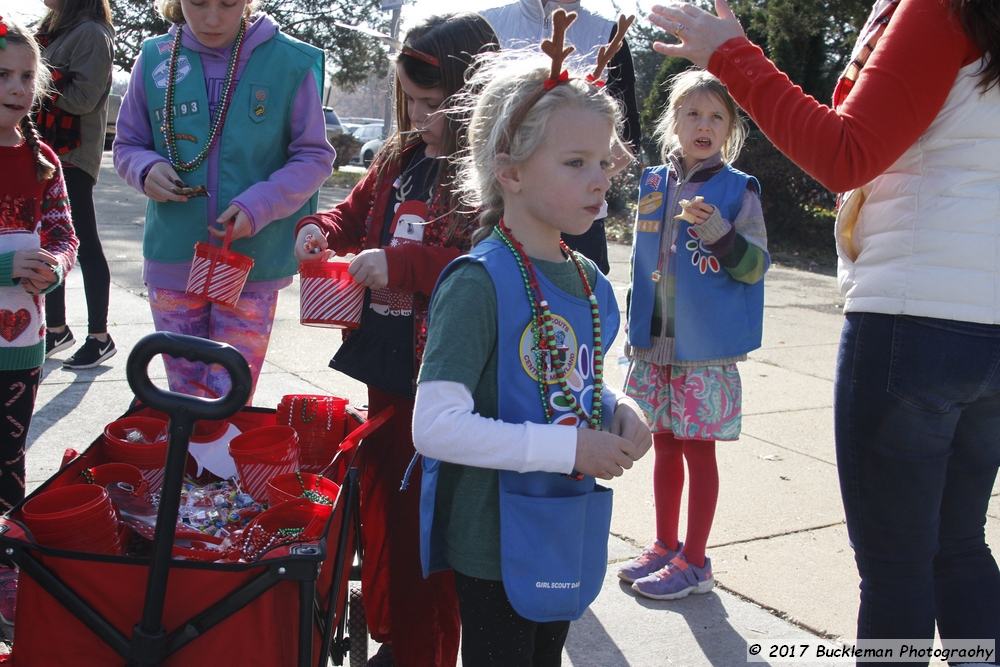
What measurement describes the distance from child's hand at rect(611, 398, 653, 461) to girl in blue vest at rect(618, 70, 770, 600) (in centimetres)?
126

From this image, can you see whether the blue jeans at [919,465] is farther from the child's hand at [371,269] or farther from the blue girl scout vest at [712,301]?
the child's hand at [371,269]

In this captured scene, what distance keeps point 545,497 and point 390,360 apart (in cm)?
73

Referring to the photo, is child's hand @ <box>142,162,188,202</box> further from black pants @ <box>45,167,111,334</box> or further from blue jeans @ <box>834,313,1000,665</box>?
black pants @ <box>45,167,111,334</box>

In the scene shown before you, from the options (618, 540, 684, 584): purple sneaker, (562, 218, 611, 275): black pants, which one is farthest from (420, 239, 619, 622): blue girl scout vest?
(618, 540, 684, 584): purple sneaker

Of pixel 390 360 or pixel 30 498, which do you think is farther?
pixel 390 360

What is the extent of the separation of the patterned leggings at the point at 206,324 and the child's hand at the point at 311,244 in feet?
1.77

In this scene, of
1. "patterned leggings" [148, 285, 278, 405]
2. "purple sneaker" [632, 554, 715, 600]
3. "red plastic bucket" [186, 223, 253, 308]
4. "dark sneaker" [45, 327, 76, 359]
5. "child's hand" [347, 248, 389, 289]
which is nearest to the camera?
"child's hand" [347, 248, 389, 289]

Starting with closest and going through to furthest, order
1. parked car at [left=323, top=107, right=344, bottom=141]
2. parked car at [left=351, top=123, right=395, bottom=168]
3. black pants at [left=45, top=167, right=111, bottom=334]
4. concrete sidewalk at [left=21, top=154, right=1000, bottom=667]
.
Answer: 1. concrete sidewalk at [left=21, top=154, right=1000, bottom=667]
2. black pants at [left=45, top=167, right=111, bottom=334]
3. parked car at [left=323, top=107, right=344, bottom=141]
4. parked car at [left=351, top=123, right=395, bottom=168]

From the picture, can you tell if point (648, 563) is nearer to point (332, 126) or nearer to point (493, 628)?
point (493, 628)

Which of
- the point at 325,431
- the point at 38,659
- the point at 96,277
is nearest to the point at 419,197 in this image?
the point at 325,431

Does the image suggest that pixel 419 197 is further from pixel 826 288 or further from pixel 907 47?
pixel 826 288

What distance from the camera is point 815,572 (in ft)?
11.1

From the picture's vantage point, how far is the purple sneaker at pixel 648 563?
3271 millimetres

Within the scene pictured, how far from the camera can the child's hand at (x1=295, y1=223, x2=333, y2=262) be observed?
7.82 ft
